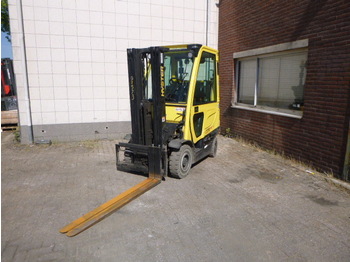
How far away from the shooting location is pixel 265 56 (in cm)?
758

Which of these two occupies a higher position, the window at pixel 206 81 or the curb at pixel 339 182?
the window at pixel 206 81

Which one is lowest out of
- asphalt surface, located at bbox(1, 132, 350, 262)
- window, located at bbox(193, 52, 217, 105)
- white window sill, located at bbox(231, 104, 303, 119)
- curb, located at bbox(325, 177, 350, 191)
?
asphalt surface, located at bbox(1, 132, 350, 262)

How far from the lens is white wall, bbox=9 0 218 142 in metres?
7.79

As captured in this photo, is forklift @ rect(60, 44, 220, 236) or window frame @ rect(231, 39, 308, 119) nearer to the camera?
forklift @ rect(60, 44, 220, 236)

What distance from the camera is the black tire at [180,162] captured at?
17.4ft

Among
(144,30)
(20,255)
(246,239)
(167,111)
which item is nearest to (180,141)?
(167,111)

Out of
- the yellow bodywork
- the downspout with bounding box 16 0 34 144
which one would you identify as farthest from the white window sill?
Answer: the downspout with bounding box 16 0 34 144

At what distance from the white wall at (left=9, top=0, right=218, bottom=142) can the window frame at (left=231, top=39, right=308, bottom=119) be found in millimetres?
2297

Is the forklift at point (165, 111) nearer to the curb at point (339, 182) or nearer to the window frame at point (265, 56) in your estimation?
the window frame at point (265, 56)

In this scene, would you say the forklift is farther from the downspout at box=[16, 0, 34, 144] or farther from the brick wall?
the downspout at box=[16, 0, 34, 144]

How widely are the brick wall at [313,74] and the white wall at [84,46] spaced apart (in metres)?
2.64

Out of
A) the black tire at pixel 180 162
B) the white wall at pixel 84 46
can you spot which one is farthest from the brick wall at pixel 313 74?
the black tire at pixel 180 162

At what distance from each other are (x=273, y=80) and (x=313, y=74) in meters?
1.53

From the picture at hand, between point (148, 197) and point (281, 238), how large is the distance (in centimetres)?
221
